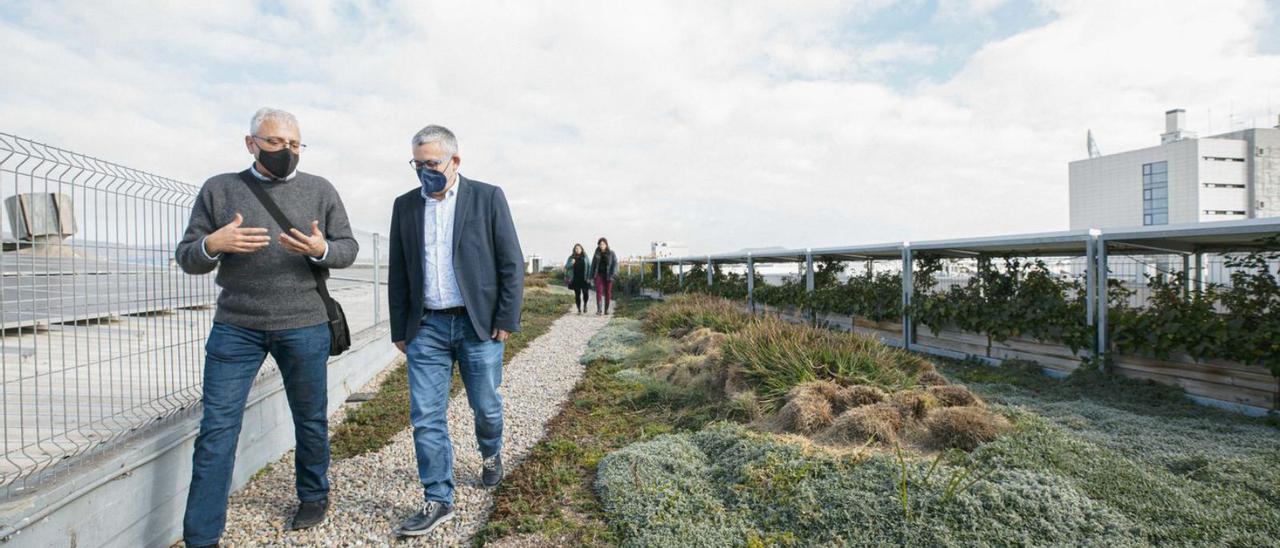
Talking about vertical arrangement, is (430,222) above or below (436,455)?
above

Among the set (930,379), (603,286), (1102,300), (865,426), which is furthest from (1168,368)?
(603,286)

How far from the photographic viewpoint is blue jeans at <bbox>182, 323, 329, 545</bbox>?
107 inches

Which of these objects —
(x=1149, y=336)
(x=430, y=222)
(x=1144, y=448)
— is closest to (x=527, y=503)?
(x=430, y=222)

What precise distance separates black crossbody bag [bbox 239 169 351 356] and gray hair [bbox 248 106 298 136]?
0.78 ft

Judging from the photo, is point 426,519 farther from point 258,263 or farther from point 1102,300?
point 1102,300

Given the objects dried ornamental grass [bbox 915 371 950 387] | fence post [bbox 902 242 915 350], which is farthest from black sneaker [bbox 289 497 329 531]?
fence post [bbox 902 242 915 350]

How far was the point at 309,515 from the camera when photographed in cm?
311

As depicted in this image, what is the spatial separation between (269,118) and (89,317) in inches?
49.3

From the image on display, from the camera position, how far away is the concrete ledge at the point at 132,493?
2.19 m

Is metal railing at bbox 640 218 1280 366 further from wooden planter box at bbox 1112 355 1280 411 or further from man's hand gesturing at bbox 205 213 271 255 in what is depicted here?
man's hand gesturing at bbox 205 213 271 255

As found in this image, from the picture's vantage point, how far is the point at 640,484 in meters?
3.33

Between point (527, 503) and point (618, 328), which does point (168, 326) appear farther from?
point (618, 328)

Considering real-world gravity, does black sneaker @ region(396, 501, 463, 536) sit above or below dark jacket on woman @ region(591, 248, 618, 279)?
below

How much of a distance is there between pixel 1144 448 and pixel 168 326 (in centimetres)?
555
